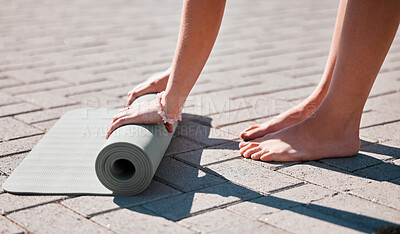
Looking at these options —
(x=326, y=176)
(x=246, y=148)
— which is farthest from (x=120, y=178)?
(x=326, y=176)

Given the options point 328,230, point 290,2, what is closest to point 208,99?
point 328,230

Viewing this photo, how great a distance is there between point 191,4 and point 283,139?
33.3 inches

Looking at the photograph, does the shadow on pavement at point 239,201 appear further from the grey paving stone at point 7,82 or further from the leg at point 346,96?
the grey paving stone at point 7,82

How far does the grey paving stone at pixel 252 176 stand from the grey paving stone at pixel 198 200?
0.07 metres

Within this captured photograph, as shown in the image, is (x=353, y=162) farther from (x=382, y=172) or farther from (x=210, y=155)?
(x=210, y=155)

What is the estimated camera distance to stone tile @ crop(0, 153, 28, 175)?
9.02 feet

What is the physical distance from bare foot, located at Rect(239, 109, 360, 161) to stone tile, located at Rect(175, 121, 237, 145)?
244mm

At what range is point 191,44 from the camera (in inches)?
107

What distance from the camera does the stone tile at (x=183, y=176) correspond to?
8.34ft

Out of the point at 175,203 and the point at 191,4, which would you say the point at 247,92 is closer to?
the point at 191,4

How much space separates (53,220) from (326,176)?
4.12 ft

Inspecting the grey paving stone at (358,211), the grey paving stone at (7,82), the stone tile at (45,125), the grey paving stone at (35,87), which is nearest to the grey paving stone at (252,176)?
the grey paving stone at (358,211)

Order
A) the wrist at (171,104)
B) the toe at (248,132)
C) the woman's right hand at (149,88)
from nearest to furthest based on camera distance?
the wrist at (171,104)
the toe at (248,132)
the woman's right hand at (149,88)

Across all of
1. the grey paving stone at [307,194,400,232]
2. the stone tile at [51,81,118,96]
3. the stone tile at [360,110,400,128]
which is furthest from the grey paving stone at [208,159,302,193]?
the stone tile at [51,81,118,96]
